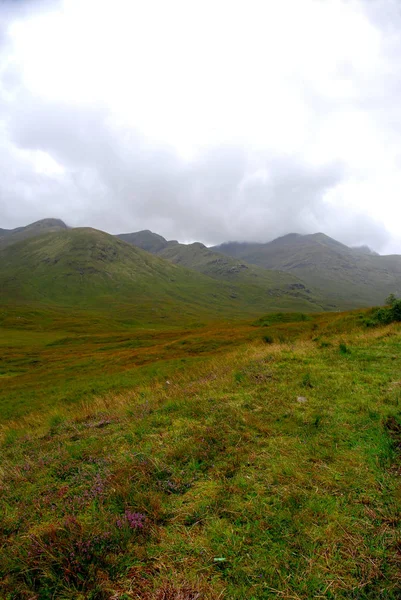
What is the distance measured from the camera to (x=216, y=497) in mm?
4539

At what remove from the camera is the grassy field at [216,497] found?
327 cm

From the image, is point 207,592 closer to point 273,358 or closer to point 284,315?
point 273,358

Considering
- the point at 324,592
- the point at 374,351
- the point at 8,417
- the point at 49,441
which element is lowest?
the point at 8,417

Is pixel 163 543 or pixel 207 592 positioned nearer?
pixel 207 592

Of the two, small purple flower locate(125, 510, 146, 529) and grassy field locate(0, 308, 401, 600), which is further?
small purple flower locate(125, 510, 146, 529)

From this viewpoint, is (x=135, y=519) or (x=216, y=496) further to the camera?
(x=216, y=496)

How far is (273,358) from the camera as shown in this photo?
12539mm

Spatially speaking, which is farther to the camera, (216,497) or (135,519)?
(216,497)

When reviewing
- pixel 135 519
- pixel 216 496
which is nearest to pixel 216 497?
pixel 216 496

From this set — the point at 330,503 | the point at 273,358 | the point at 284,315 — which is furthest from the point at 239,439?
the point at 284,315

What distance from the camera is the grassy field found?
3271 millimetres

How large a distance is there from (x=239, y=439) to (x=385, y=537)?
303 cm

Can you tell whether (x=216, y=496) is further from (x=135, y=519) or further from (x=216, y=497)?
(x=135, y=519)

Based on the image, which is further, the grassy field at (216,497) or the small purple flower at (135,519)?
the small purple flower at (135,519)
